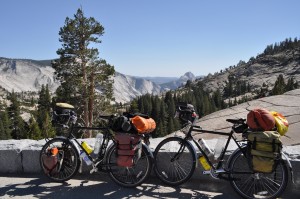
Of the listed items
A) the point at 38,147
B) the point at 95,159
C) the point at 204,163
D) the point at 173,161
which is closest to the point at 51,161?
the point at 38,147

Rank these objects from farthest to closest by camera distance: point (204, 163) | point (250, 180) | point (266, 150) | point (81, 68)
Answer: point (81, 68) < point (204, 163) < point (250, 180) < point (266, 150)

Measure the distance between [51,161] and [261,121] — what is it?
4049 millimetres

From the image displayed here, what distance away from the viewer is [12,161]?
6602 millimetres

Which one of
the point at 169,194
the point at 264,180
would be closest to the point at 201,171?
the point at 169,194

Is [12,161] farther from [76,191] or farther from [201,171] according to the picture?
[201,171]

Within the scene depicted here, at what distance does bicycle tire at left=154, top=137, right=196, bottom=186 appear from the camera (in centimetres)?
551

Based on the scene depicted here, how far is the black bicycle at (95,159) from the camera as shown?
18.3 ft

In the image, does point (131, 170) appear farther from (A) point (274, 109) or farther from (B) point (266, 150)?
(A) point (274, 109)

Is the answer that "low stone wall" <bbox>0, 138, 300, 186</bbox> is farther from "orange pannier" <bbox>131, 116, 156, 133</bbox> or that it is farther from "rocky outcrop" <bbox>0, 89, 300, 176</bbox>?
"orange pannier" <bbox>131, 116, 156, 133</bbox>

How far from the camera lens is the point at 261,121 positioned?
4.58 metres

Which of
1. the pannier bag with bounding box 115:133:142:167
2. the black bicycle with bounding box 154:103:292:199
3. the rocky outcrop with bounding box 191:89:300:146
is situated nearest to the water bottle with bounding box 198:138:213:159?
the black bicycle with bounding box 154:103:292:199

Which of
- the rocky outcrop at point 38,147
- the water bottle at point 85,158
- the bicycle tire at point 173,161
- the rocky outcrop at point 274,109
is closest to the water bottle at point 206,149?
the bicycle tire at point 173,161

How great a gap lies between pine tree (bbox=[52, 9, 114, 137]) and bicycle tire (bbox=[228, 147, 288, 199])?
2311 centimetres

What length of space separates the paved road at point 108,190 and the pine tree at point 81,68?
70.3ft
